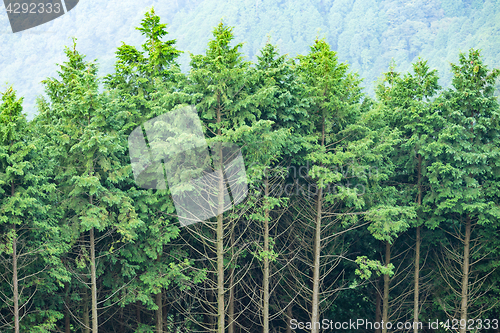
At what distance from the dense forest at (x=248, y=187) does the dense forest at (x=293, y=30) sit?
88025 mm

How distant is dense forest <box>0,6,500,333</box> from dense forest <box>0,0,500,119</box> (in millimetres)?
88025

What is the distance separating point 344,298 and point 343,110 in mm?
9965

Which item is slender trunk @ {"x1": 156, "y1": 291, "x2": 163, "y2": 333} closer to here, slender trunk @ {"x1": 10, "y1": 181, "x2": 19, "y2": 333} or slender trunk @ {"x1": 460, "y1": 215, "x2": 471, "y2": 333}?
slender trunk @ {"x1": 10, "y1": 181, "x2": 19, "y2": 333}

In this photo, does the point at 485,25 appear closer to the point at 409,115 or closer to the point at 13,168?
the point at 409,115

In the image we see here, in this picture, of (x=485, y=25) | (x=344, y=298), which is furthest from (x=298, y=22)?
(x=344, y=298)

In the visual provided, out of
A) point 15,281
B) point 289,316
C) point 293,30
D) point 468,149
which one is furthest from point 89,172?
point 293,30

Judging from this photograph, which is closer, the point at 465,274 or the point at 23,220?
A: the point at 23,220

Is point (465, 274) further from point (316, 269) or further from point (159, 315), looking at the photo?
point (159, 315)

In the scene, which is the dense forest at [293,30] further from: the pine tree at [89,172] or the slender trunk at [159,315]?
the pine tree at [89,172]

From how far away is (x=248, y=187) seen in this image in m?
14.3

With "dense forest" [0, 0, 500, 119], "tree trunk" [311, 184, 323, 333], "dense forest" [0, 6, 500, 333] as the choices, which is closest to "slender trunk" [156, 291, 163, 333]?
"dense forest" [0, 6, 500, 333]

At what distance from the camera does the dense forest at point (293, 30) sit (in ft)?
370

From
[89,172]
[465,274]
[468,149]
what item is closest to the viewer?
[89,172]

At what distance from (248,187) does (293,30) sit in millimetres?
145653
